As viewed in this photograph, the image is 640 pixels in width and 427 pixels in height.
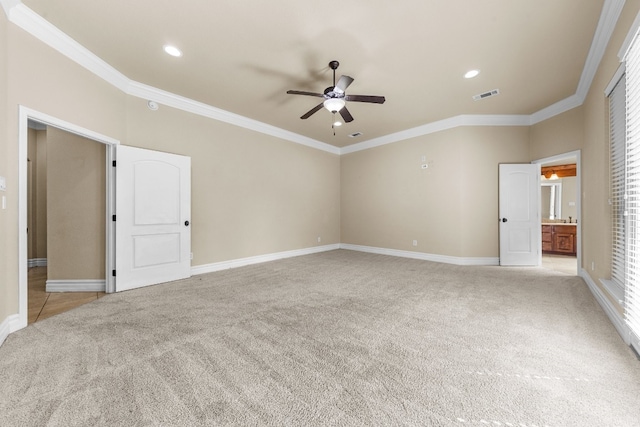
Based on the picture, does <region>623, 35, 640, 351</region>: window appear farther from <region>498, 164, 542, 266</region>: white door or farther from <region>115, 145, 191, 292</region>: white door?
<region>115, 145, 191, 292</region>: white door

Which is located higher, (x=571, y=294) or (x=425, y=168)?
(x=425, y=168)

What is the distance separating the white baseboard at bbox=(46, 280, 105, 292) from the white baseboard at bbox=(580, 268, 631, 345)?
5712 millimetres

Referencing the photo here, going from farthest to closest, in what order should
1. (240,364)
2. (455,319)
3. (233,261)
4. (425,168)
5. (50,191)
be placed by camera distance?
(425,168), (233,261), (50,191), (455,319), (240,364)

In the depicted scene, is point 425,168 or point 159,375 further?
point 425,168

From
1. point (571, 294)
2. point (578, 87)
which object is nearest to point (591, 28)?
point (578, 87)

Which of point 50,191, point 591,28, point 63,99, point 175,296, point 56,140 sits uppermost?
point 591,28

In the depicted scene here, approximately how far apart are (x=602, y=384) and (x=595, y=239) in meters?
2.70

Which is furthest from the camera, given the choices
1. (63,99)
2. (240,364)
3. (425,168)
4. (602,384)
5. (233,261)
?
(425,168)

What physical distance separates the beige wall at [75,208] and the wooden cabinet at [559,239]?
9550 mm

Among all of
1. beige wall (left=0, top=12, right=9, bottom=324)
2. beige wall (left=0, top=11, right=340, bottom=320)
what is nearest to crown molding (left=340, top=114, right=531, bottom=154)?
beige wall (left=0, top=11, right=340, bottom=320)

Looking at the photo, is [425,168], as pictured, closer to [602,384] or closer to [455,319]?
[455,319]

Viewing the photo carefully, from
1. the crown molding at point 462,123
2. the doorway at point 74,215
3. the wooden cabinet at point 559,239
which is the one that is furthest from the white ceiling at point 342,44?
the wooden cabinet at point 559,239

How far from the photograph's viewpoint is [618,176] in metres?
2.62

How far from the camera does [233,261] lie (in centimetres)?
494
